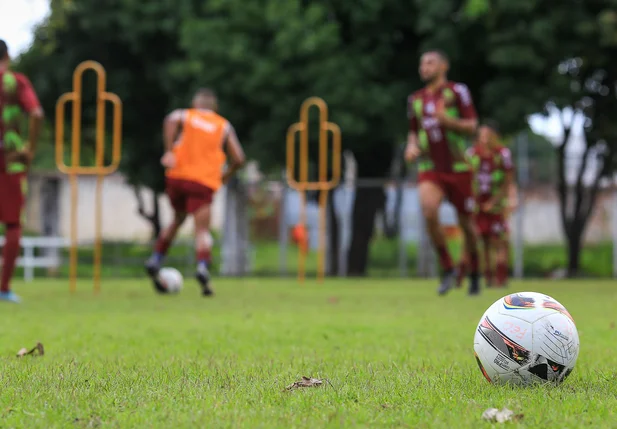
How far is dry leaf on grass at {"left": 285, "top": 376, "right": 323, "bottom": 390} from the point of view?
14.8 feet

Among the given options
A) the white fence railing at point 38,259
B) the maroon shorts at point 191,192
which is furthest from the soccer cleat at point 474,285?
the white fence railing at point 38,259

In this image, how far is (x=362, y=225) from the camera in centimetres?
2523

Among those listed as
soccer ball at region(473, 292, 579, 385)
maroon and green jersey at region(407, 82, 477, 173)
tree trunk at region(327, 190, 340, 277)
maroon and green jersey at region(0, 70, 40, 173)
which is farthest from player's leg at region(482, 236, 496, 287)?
soccer ball at region(473, 292, 579, 385)

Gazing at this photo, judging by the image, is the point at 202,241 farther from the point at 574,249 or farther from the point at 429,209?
the point at 574,249

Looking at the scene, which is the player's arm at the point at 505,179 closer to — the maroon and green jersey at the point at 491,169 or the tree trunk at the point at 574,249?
the maroon and green jersey at the point at 491,169

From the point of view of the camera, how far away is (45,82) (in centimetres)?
2533

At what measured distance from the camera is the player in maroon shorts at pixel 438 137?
11.5 metres

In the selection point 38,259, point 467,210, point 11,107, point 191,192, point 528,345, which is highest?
point 11,107

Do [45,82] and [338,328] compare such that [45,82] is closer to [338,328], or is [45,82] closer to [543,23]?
[543,23]

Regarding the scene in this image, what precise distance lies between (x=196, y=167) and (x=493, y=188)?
4961 mm

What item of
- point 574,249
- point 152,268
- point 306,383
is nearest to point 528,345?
point 306,383

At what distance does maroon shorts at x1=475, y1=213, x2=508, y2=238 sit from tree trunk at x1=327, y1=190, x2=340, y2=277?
10.4 meters

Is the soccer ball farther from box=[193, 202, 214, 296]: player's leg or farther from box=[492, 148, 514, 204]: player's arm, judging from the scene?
box=[492, 148, 514, 204]: player's arm

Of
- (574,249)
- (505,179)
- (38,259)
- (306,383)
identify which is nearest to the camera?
(306,383)
